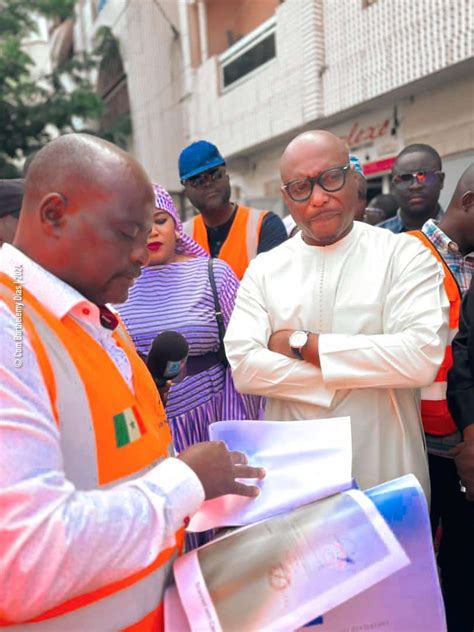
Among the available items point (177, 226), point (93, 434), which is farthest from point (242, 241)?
point (93, 434)

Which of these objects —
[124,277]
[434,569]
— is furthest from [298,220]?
[434,569]

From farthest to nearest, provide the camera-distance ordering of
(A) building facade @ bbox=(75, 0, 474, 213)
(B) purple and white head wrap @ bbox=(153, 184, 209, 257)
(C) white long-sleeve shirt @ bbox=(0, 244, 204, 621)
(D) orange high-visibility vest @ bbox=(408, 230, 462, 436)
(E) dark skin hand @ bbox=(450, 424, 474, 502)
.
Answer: (A) building facade @ bbox=(75, 0, 474, 213), (B) purple and white head wrap @ bbox=(153, 184, 209, 257), (D) orange high-visibility vest @ bbox=(408, 230, 462, 436), (E) dark skin hand @ bbox=(450, 424, 474, 502), (C) white long-sleeve shirt @ bbox=(0, 244, 204, 621)

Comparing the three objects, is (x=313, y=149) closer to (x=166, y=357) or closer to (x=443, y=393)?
(x=166, y=357)

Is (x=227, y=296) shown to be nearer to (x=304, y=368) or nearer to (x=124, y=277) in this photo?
(x=304, y=368)

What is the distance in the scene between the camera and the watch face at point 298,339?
1.90 m

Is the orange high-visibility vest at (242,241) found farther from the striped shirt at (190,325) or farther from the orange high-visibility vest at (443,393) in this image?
the orange high-visibility vest at (443,393)

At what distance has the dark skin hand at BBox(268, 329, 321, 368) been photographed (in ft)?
6.12

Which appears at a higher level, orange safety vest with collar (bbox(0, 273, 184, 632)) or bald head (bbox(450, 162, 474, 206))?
bald head (bbox(450, 162, 474, 206))

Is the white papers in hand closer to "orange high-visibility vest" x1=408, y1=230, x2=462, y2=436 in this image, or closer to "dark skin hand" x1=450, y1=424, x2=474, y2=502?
"dark skin hand" x1=450, y1=424, x2=474, y2=502

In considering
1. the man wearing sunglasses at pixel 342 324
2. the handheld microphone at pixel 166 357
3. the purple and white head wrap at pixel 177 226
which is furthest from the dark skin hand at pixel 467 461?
the purple and white head wrap at pixel 177 226

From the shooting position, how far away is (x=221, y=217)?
3.59 meters

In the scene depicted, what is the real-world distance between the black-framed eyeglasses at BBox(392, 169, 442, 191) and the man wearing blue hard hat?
885 millimetres

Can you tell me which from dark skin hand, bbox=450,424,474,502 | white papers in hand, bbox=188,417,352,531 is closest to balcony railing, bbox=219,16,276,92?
dark skin hand, bbox=450,424,474,502

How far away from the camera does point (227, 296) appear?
8.07 feet
